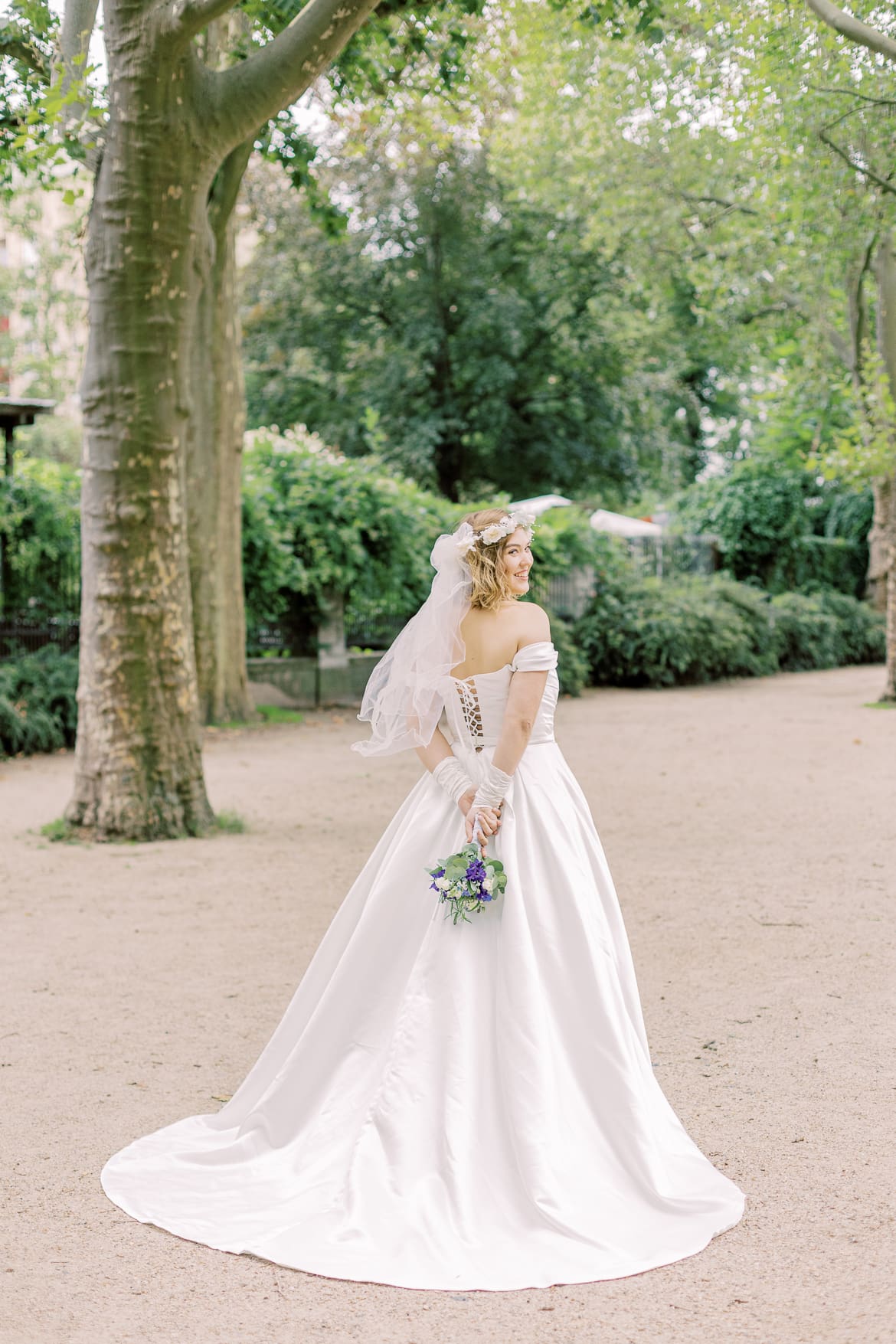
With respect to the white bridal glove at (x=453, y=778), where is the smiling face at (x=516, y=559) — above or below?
above

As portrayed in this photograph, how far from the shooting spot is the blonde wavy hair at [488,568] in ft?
12.3

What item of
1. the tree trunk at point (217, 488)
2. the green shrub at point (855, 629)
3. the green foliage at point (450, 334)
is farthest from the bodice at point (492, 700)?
the green foliage at point (450, 334)

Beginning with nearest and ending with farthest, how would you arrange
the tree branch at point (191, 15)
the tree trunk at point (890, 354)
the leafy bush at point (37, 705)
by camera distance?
1. the tree branch at point (191, 15)
2. the leafy bush at point (37, 705)
3. the tree trunk at point (890, 354)

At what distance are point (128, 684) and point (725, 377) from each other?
123ft

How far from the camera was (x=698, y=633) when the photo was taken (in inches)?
865

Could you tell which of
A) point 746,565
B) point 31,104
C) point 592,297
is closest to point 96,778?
point 31,104

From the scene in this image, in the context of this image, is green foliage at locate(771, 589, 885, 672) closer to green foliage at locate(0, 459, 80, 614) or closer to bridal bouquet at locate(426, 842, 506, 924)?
green foliage at locate(0, 459, 80, 614)

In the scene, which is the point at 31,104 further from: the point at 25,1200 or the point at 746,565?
the point at 746,565

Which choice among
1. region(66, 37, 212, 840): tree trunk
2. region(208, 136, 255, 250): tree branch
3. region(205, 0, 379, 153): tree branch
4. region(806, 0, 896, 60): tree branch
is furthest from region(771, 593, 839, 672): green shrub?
region(205, 0, 379, 153): tree branch

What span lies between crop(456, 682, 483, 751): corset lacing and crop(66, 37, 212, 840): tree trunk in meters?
5.29

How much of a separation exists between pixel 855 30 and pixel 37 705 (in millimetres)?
9779

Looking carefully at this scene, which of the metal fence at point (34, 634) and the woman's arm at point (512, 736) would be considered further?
the metal fence at point (34, 634)

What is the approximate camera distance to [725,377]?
1695 inches

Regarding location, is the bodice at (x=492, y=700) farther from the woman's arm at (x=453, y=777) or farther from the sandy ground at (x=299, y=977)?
the sandy ground at (x=299, y=977)
